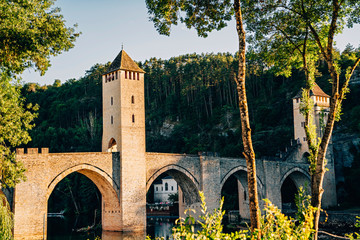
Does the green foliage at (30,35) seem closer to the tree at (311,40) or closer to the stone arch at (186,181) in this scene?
the tree at (311,40)

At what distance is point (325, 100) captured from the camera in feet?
130

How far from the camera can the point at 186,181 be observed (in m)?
33.1

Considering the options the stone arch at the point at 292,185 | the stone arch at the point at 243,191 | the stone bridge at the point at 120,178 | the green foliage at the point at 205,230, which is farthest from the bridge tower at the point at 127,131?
the green foliage at the point at 205,230

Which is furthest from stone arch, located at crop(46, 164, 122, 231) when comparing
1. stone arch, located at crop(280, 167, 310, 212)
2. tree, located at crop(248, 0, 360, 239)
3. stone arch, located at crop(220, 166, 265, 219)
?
tree, located at crop(248, 0, 360, 239)

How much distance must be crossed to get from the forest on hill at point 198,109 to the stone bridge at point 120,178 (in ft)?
29.5

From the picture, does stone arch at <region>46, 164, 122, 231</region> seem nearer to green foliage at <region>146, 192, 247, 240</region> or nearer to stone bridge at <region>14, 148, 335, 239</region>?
stone bridge at <region>14, 148, 335, 239</region>

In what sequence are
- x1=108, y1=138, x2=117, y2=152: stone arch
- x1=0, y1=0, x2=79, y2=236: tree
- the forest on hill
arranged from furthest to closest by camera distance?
the forest on hill < x1=108, y1=138, x2=117, y2=152: stone arch < x1=0, y1=0, x2=79, y2=236: tree

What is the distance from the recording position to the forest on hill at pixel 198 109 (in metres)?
49.6

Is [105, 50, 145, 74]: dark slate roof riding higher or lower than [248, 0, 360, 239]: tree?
higher

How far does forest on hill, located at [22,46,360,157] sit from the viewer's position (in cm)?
4962

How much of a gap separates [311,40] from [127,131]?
1975 centimetres

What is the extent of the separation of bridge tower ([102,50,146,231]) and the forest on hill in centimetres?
1864

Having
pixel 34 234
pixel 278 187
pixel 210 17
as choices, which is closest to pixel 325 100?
Result: pixel 278 187

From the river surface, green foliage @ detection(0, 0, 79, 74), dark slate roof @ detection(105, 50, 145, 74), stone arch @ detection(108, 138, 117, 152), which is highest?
dark slate roof @ detection(105, 50, 145, 74)
